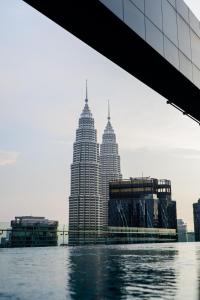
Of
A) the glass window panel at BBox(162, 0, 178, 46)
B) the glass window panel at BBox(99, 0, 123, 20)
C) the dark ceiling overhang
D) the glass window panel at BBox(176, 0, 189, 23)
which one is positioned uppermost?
the glass window panel at BBox(176, 0, 189, 23)

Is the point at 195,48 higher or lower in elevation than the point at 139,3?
higher

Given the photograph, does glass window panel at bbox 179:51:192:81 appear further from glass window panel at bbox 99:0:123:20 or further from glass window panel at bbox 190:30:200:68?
glass window panel at bbox 99:0:123:20

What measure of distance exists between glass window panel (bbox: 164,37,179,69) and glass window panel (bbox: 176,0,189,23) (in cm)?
277

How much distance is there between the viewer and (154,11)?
16.2 m

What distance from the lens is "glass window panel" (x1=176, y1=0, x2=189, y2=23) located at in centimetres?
1909

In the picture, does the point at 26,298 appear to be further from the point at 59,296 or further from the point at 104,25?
the point at 104,25

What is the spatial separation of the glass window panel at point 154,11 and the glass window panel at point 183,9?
2.76 m

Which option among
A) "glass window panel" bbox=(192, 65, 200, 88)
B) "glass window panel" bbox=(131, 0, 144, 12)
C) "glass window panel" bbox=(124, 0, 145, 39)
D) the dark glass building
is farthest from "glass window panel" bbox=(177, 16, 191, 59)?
the dark glass building

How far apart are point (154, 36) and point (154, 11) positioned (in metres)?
1.45

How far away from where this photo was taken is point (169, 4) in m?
17.9

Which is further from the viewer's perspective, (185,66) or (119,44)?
(185,66)

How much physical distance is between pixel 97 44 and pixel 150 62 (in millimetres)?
3098

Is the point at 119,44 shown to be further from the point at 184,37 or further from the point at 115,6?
the point at 184,37

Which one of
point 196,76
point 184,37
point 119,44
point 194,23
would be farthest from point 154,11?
point 194,23
